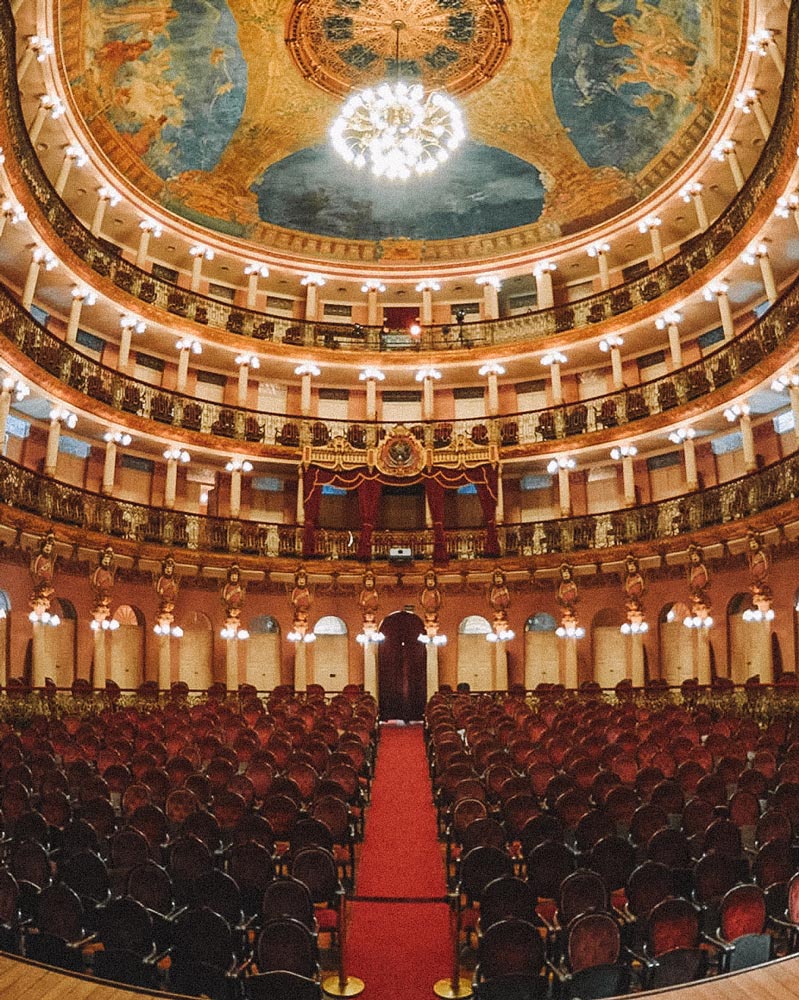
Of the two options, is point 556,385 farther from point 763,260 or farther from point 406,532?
point 763,260

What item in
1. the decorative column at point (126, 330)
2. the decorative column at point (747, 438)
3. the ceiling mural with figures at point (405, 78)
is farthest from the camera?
the decorative column at point (126, 330)

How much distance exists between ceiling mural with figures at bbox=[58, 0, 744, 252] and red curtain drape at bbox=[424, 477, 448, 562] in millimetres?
13293

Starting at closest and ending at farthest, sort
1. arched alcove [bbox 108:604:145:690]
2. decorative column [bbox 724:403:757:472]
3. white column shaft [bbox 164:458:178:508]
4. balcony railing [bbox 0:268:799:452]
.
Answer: balcony railing [bbox 0:268:799:452]
decorative column [bbox 724:403:757:472]
arched alcove [bbox 108:604:145:690]
white column shaft [bbox 164:458:178:508]

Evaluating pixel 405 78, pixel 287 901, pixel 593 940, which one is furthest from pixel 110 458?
pixel 593 940

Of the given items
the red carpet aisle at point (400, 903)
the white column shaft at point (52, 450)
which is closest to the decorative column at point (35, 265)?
the white column shaft at point (52, 450)

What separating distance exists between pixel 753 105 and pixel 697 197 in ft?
15.5

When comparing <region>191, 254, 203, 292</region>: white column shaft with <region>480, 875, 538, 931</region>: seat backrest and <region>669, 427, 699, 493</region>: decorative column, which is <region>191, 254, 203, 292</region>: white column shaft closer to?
<region>669, 427, 699, 493</region>: decorative column

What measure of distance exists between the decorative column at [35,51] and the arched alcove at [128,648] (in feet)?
54.7

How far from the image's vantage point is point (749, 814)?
10109 mm

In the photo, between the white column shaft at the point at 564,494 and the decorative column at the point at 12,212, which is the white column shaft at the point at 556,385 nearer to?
the white column shaft at the point at 564,494

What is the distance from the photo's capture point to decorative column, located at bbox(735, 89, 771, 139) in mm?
24500

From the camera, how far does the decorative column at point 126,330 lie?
95.9 ft

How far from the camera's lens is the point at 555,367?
1300 inches

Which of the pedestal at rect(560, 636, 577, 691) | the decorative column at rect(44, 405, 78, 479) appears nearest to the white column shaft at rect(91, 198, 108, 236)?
the decorative column at rect(44, 405, 78, 479)
